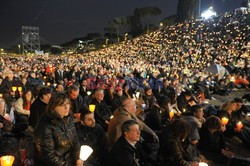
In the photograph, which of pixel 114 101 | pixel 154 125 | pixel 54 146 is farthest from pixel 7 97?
pixel 54 146

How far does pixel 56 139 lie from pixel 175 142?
170cm

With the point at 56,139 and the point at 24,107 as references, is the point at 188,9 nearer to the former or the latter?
the point at 24,107

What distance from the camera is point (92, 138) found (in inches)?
142

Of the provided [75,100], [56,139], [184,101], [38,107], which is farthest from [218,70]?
[56,139]

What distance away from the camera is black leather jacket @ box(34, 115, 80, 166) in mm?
2686

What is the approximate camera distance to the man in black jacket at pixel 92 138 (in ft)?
11.7

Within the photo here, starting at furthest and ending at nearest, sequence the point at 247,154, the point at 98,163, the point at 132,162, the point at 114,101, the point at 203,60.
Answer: the point at 203,60, the point at 114,101, the point at 247,154, the point at 98,163, the point at 132,162

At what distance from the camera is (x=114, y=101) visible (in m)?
7.31

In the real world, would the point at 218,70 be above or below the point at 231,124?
above

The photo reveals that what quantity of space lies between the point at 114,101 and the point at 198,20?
78.5 feet

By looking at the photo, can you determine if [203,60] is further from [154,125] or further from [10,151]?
[10,151]

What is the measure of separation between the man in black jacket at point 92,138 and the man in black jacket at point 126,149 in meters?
0.53

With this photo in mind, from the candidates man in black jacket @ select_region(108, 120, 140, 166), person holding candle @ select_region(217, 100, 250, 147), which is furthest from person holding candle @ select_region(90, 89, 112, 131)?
man in black jacket @ select_region(108, 120, 140, 166)

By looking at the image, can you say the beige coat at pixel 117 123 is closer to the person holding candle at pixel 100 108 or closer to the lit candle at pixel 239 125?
the person holding candle at pixel 100 108
